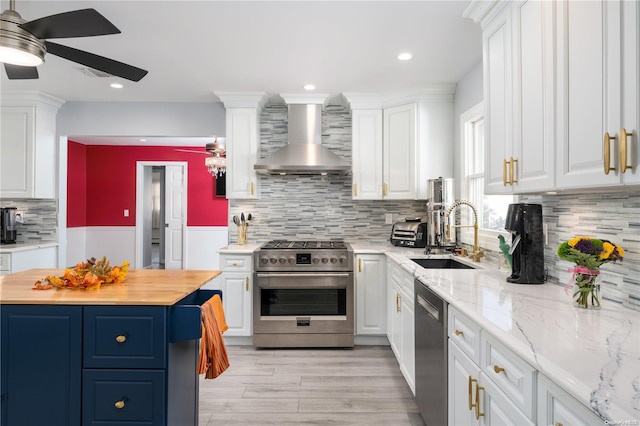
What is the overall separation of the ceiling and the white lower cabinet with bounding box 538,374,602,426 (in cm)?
213

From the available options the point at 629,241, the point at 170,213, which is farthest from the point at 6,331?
the point at 170,213

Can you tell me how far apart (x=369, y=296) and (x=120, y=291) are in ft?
7.68

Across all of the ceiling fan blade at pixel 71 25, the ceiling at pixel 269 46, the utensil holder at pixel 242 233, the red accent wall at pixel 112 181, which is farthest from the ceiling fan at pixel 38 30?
the red accent wall at pixel 112 181

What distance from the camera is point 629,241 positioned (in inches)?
59.6

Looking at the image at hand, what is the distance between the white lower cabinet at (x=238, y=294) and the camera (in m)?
3.66

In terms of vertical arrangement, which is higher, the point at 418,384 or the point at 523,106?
the point at 523,106

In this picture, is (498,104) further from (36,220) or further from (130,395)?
(36,220)

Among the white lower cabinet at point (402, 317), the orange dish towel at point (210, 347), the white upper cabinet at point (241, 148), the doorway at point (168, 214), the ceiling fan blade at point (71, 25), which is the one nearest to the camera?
the ceiling fan blade at point (71, 25)

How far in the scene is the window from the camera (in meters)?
3.03

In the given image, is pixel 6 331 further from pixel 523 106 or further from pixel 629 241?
pixel 629 241

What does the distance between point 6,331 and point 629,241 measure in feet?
9.03

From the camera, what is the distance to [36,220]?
176 inches

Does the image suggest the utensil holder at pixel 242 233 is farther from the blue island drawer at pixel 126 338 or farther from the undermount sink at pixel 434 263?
the blue island drawer at pixel 126 338

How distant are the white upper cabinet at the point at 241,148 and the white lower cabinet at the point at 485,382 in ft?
9.17
